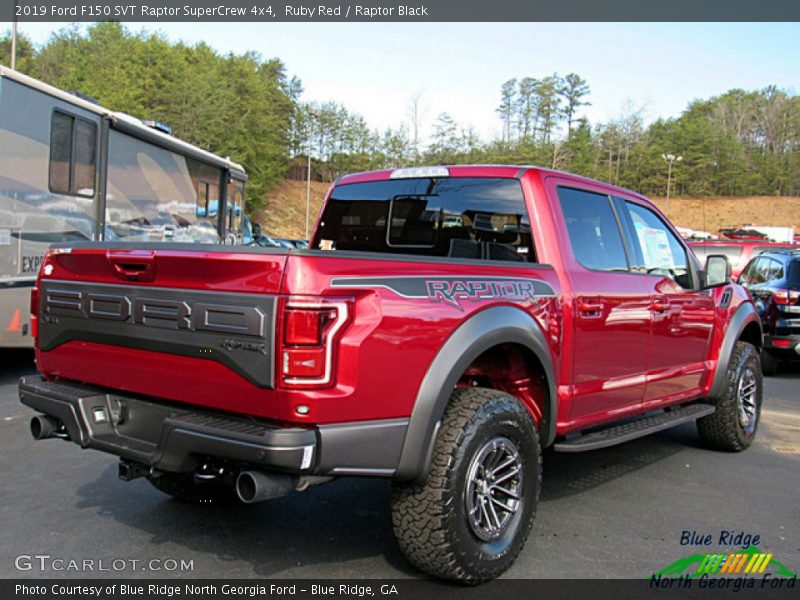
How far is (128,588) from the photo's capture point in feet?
10.3

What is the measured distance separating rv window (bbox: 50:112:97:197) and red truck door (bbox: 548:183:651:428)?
637 centimetres

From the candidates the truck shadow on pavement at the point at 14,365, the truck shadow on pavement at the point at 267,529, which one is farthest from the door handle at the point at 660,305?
the truck shadow on pavement at the point at 14,365

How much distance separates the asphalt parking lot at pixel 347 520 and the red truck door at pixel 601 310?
0.64 meters

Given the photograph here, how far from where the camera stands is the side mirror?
5.39 m

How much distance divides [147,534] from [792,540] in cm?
357

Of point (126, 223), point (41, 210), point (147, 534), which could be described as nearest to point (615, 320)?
point (147, 534)

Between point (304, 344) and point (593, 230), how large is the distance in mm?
2501

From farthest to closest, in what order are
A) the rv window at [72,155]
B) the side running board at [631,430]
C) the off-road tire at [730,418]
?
the rv window at [72,155], the off-road tire at [730,418], the side running board at [631,430]

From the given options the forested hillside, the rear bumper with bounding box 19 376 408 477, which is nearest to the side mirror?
the rear bumper with bounding box 19 376 408 477

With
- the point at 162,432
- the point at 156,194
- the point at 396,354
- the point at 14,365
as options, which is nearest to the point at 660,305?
the point at 396,354

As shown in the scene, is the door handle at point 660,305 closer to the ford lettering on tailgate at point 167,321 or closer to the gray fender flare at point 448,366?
the gray fender flare at point 448,366

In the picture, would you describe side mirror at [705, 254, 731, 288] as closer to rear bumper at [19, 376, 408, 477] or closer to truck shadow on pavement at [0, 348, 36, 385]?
rear bumper at [19, 376, 408, 477]

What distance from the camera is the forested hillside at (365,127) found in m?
54.2

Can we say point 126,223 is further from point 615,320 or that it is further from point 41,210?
point 615,320
